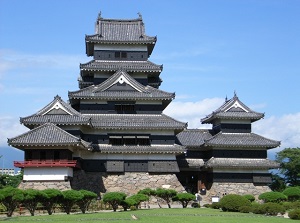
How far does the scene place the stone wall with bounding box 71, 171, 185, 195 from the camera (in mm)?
47188

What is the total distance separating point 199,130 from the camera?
57531mm

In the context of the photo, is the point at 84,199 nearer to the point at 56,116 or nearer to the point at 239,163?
the point at 56,116

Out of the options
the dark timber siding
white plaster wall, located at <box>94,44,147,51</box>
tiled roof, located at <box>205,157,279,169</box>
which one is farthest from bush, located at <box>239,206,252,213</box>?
white plaster wall, located at <box>94,44,147,51</box>

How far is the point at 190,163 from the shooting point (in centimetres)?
5375

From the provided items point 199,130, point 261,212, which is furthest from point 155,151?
point 261,212

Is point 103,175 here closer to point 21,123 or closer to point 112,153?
point 112,153

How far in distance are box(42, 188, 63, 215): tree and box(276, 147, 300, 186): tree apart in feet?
115

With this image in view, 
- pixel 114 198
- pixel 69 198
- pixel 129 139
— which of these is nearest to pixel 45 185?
pixel 69 198

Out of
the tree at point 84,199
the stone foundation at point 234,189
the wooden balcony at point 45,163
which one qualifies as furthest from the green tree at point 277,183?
the tree at point 84,199

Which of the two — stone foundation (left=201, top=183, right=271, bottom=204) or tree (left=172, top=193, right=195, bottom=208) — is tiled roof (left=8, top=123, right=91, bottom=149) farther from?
stone foundation (left=201, top=183, right=271, bottom=204)

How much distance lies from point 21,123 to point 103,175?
357 inches

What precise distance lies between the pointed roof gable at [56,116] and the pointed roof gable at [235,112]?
15254 millimetres

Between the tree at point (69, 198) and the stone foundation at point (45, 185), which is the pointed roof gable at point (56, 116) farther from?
the tree at point (69, 198)

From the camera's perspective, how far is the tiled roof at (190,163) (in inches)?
2095
